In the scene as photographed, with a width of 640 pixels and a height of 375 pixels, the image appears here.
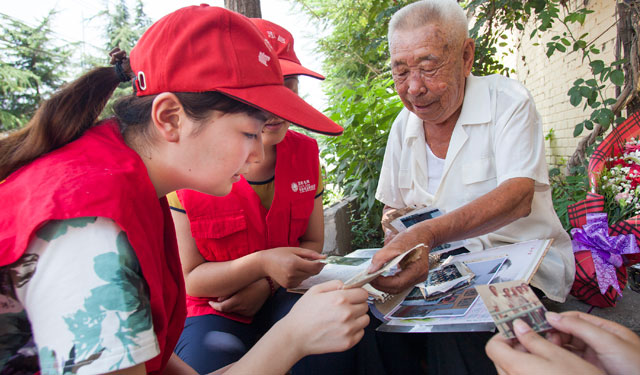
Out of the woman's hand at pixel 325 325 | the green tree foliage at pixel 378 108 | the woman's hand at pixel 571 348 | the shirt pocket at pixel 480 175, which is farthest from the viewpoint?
the green tree foliage at pixel 378 108

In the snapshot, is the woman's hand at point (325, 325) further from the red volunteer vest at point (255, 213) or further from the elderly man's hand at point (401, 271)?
the red volunteer vest at point (255, 213)

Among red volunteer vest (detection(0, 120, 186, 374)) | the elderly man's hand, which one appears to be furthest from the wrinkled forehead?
red volunteer vest (detection(0, 120, 186, 374))

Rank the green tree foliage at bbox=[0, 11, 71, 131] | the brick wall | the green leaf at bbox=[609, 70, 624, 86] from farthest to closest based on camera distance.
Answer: the green tree foliage at bbox=[0, 11, 71, 131] < the brick wall < the green leaf at bbox=[609, 70, 624, 86]

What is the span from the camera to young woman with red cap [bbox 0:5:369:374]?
2.57 feet

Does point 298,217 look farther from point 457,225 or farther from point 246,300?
point 457,225

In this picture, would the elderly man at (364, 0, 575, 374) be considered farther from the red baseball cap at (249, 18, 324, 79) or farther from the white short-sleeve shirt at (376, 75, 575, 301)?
the red baseball cap at (249, 18, 324, 79)

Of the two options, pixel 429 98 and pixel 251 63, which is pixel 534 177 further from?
pixel 251 63

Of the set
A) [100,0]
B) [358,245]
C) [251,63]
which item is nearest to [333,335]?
[251,63]

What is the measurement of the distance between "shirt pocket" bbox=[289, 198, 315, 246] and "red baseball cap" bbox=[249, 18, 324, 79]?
66cm


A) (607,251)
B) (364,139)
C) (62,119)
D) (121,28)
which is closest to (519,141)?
(607,251)

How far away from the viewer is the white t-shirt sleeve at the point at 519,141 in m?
1.78

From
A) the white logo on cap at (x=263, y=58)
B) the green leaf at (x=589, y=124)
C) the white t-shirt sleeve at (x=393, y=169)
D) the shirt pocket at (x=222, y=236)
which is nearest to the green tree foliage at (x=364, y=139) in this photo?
the white t-shirt sleeve at (x=393, y=169)

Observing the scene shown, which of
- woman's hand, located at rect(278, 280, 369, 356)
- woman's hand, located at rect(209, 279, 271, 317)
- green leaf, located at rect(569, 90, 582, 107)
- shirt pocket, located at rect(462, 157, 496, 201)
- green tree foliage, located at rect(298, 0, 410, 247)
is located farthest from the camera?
green tree foliage, located at rect(298, 0, 410, 247)

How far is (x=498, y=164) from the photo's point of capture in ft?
6.18
